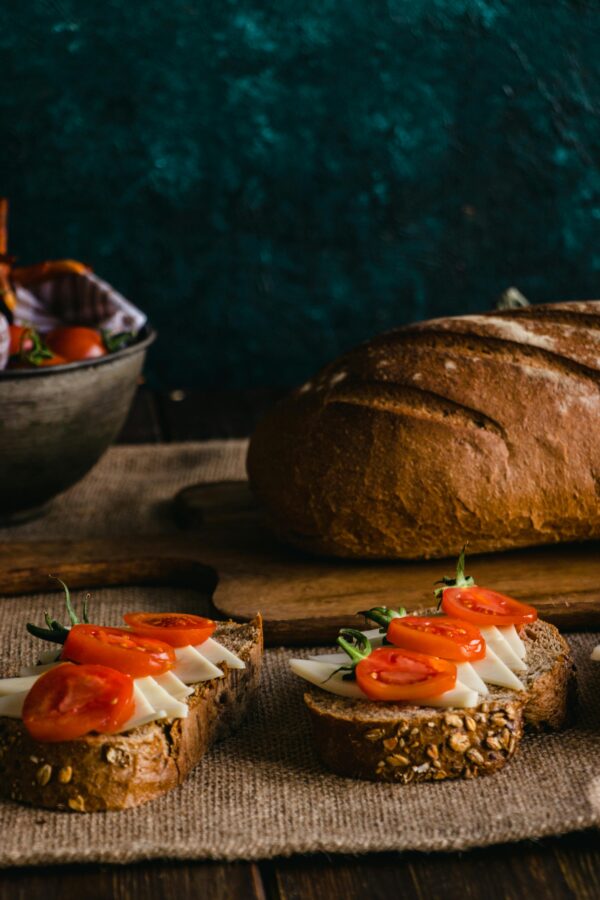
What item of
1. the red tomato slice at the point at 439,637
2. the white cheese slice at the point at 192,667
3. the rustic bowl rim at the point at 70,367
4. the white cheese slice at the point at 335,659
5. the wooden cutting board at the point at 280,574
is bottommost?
the wooden cutting board at the point at 280,574

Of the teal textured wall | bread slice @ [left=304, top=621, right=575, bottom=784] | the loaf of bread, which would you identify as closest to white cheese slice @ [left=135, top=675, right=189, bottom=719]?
bread slice @ [left=304, top=621, right=575, bottom=784]

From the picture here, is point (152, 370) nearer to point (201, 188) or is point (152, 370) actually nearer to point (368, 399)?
point (201, 188)

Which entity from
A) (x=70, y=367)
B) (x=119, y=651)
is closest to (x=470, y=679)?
(x=119, y=651)

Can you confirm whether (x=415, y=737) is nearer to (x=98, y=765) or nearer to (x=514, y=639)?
(x=514, y=639)

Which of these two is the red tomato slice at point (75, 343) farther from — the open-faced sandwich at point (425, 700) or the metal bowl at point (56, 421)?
the open-faced sandwich at point (425, 700)

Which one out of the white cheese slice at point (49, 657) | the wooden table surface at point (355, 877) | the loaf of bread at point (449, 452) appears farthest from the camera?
the loaf of bread at point (449, 452)

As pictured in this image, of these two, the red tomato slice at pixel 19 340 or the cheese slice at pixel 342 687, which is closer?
the cheese slice at pixel 342 687

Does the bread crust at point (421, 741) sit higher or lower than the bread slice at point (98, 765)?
higher

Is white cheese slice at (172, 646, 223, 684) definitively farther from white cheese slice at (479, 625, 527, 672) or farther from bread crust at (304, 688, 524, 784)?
white cheese slice at (479, 625, 527, 672)

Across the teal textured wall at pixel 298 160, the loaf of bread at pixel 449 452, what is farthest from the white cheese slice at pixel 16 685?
the teal textured wall at pixel 298 160
